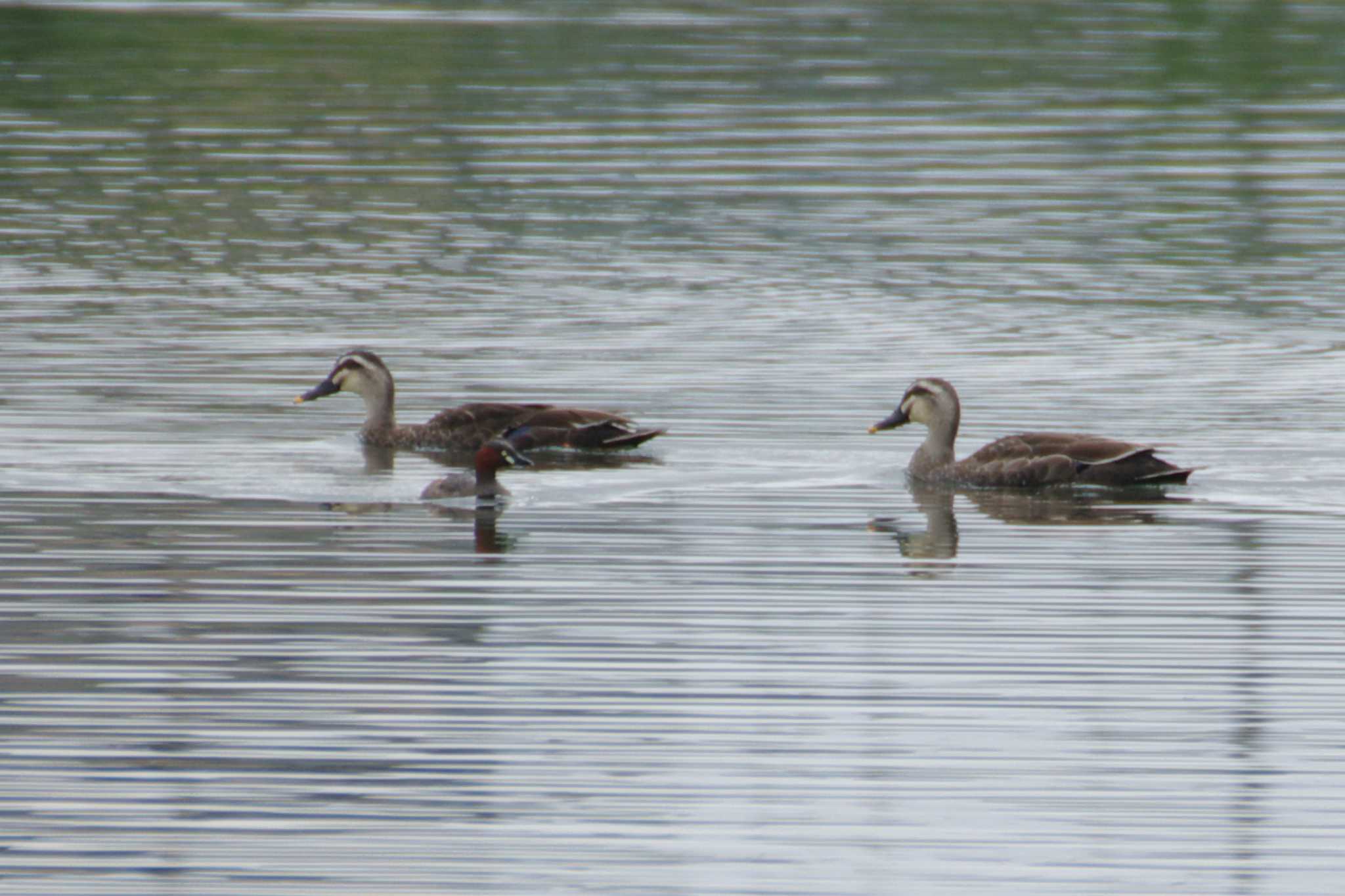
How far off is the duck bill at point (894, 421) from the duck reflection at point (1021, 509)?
0.74 meters

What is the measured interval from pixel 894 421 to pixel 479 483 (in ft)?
10.9

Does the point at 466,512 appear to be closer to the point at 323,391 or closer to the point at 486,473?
the point at 486,473

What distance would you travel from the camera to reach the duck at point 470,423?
19.0m

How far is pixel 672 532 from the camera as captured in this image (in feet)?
52.5

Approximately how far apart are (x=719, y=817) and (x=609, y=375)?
12.8m

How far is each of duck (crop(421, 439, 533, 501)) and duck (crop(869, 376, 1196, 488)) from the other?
2983mm

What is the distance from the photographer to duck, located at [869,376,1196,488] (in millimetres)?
17625

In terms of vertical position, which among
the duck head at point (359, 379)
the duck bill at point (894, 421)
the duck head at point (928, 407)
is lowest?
the duck head at point (359, 379)

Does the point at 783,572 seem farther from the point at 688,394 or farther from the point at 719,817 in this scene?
the point at 688,394

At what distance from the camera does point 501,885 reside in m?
9.53

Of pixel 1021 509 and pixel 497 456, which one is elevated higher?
pixel 497 456

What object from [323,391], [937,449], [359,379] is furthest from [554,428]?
[937,449]

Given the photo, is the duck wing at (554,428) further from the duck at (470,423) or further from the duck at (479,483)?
the duck at (479,483)

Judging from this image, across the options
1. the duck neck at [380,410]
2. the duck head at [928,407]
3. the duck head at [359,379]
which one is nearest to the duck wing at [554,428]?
the duck neck at [380,410]
